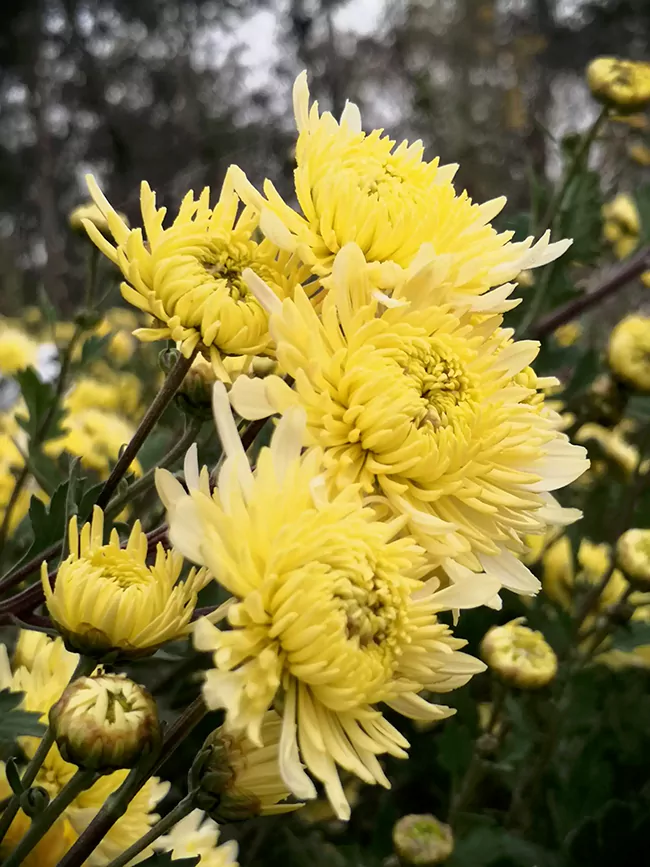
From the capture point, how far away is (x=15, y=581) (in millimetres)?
536

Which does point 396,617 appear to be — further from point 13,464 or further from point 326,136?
point 13,464

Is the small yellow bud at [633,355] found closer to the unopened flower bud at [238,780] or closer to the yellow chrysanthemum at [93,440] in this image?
the yellow chrysanthemum at [93,440]

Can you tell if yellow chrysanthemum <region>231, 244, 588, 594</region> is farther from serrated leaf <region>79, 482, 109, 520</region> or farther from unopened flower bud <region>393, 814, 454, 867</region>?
unopened flower bud <region>393, 814, 454, 867</region>

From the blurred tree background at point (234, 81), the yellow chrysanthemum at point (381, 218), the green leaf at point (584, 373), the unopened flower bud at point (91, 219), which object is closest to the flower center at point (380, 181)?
the yellow chrysanthemum at point (381, 218)

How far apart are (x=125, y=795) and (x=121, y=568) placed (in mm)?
118

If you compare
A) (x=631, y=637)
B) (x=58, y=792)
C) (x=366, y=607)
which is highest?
(x=366, y=607)

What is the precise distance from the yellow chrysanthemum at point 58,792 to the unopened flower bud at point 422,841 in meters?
0.29

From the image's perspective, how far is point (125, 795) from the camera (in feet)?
1.40

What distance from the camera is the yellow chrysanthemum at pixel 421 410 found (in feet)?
1.36

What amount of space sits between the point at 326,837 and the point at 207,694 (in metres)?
0.89

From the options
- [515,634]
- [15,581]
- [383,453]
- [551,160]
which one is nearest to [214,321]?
[383,453]

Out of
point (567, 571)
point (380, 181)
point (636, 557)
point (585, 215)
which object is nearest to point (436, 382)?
point (380, 181)

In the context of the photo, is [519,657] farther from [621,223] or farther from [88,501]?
[621,223]

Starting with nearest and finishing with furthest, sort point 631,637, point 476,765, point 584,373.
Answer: point 476,765 → point 631,637 → point 584,373
